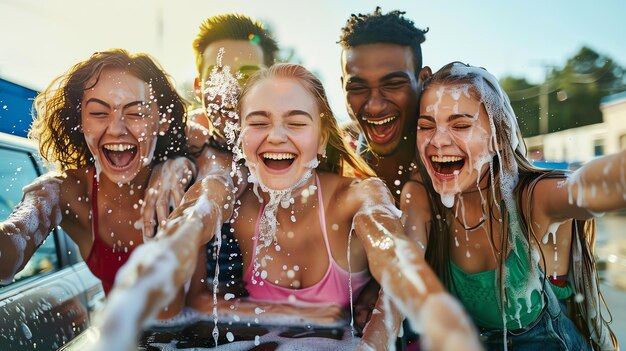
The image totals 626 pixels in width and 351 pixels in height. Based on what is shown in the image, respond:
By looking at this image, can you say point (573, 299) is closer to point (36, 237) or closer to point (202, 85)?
point (202, 85)

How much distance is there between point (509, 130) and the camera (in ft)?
6.34

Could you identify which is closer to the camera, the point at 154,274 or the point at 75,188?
the point at 154,274

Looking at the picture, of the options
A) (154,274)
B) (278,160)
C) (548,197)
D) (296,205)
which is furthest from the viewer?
(296,205)

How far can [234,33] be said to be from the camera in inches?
94.7

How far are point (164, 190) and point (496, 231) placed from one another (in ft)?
4.47

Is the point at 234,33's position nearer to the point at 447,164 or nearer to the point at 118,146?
the point at 118,146

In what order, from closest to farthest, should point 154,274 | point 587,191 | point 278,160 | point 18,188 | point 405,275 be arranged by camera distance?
point 154,274, point 405,275, point 587,191, point 278,160, point 18,188

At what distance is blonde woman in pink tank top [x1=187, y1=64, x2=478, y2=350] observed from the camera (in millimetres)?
1994

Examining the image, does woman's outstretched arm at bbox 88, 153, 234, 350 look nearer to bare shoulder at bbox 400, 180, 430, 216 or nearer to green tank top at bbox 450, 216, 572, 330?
bare shoulder at bbox 400, 180, 430, 216

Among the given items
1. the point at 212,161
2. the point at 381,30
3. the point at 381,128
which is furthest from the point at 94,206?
the point at 381,30

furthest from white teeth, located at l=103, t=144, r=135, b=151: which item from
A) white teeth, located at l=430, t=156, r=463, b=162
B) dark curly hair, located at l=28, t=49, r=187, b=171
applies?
white teeth, located at l=430, t=156, r=463, b=162

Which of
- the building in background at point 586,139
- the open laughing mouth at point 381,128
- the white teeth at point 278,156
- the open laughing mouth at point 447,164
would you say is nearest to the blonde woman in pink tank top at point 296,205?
the white teeth at point 278,156

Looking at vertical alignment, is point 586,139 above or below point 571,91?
Answer: below

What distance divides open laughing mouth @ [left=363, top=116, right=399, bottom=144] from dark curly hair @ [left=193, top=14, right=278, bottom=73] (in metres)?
0.61
